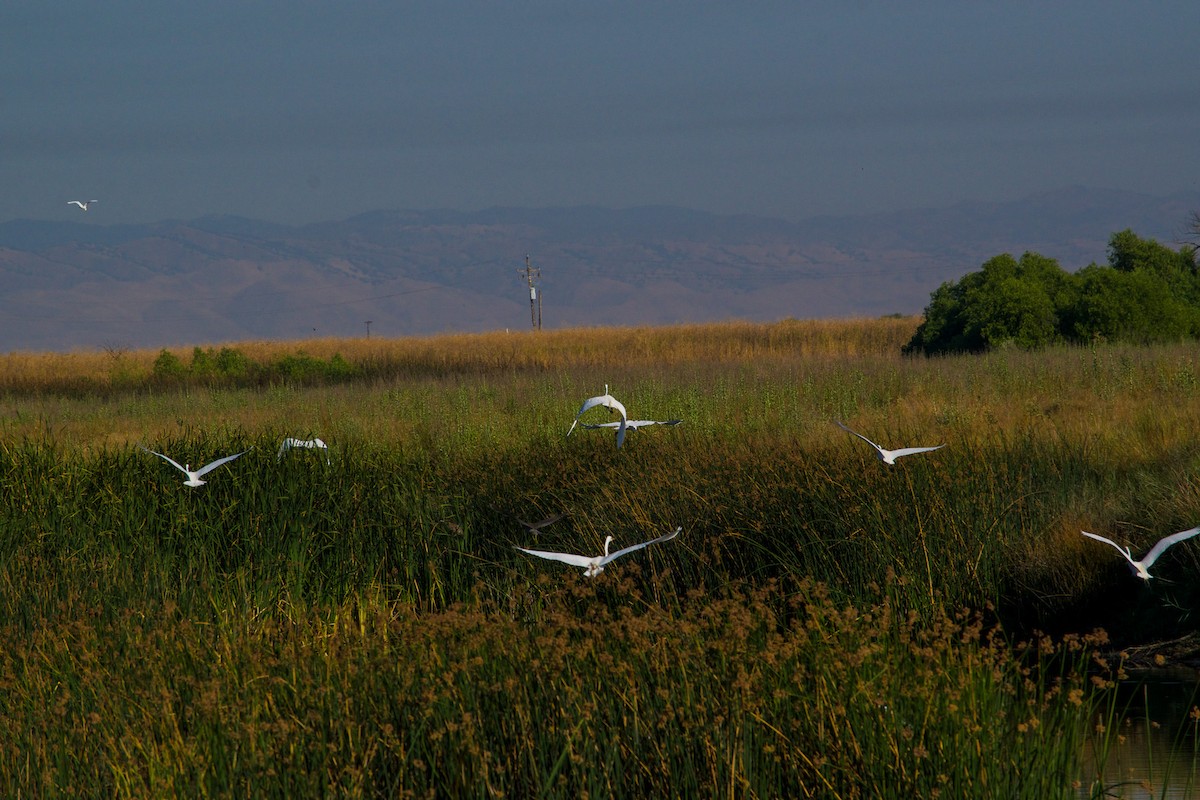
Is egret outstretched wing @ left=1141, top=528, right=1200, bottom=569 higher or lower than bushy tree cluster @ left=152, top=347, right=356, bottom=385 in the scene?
lower

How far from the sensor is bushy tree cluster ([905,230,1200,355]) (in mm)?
18828

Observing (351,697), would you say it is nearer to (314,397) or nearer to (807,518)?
(807,518)

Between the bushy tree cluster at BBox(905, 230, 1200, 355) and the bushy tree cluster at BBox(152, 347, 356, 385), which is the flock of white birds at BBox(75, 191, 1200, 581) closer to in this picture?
the bushy tree cluster at BBox(905, 230, 1200, 355)

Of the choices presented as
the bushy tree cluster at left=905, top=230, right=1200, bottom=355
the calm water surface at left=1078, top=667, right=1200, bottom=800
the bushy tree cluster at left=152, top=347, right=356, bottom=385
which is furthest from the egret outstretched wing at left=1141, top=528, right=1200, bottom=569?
the bushy tree cluster at left=152, top=347, right=356, bottom=385

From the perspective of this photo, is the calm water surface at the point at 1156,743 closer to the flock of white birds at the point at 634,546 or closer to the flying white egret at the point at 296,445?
the flock of white birds at the point at 634,546

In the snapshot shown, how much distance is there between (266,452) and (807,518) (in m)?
4.31

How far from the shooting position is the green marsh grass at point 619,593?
4473mm

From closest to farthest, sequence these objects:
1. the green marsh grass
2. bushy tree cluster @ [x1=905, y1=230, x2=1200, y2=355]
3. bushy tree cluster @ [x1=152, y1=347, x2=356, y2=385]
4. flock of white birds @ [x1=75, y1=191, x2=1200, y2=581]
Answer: the green marsh grass < flock of white birds @ [x1=75, y1=191, x2=1200, y2=581] < bushy tree cluster @ [x1=905, y1=230, x2=1200, y2=355] < bushy tree cluster @ [x1=152, y1=347, x2=356, y2=385]

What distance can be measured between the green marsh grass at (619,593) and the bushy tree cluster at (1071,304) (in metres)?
3.53

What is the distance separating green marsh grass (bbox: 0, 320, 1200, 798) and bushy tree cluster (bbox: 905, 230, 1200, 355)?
11.6ft

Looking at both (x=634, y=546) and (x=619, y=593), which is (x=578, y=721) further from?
(x=619, y=593)

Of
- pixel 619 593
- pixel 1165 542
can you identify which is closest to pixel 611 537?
pixel 619 593

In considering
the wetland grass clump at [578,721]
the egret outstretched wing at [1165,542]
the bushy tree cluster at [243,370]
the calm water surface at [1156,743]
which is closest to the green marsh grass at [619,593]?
the wetland grass clump at [578,721]

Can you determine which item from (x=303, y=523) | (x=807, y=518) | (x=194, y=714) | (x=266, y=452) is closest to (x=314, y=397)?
(x=266, y=452)
